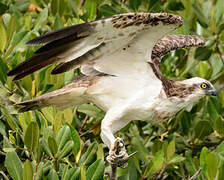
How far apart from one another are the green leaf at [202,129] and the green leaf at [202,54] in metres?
0.90

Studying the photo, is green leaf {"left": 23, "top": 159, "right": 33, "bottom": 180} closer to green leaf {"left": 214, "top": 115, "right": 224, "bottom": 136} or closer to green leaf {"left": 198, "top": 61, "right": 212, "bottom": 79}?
green leaf {"left": 214, "top": 115, "right": 224, "bottom": 136}

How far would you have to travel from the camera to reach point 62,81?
4.83m

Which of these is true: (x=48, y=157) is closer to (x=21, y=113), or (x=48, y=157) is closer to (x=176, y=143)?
(x=21, y=113)

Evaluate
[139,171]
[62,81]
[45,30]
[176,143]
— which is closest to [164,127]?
[176,143]

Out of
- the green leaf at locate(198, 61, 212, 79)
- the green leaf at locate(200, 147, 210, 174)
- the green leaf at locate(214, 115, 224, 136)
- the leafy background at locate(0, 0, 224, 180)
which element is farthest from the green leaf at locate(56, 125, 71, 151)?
the green leaf at locate(198, 61, 212, 79)

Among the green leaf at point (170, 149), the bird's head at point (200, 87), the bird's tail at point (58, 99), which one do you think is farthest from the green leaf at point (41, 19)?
the green leaf at point (170, 149)

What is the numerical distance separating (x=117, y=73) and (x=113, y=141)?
62 centimetres

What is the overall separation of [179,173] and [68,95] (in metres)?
1.24

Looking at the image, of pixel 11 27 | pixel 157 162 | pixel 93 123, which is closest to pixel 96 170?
pixel 157 162

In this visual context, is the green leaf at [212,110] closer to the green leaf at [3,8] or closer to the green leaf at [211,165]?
the green leaf at [211,165]

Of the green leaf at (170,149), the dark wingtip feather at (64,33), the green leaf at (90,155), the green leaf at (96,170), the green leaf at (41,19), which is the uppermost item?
the dark wingtip feather at (64,33)

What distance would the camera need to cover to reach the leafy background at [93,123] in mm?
4004

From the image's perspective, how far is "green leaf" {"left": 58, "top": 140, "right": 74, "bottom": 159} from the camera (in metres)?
3.99

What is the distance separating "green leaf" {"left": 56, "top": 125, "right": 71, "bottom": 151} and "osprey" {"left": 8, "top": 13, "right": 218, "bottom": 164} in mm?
344
